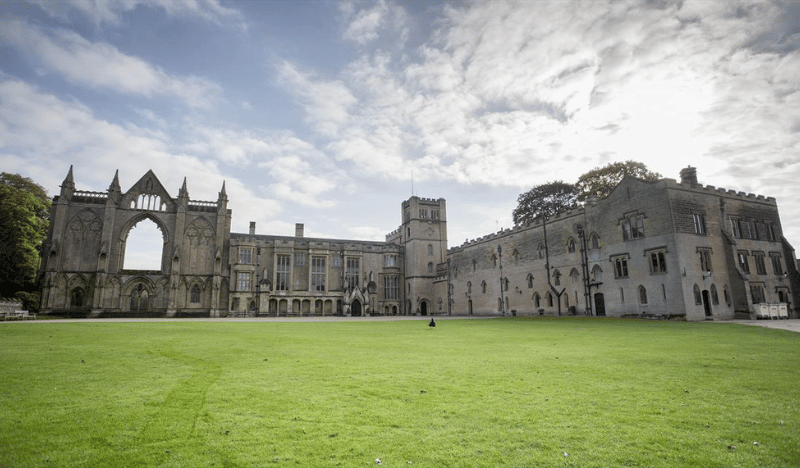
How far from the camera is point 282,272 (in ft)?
189

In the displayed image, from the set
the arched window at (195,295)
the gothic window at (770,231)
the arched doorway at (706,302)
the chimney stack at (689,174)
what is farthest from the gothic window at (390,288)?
the gothic window at (770,231)

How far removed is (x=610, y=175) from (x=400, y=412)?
156ft

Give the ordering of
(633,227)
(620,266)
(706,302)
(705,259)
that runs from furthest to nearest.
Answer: (620,266)
(633,227)
(705,259)
(706,302)

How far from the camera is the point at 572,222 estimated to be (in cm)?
3856

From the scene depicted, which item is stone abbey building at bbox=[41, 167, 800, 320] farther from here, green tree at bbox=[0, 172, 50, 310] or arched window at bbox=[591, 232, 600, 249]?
green tree at bbox=[0, 172, 50, 310]

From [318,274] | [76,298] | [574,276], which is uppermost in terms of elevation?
[318,274]

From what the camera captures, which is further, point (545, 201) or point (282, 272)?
point (282, 272)

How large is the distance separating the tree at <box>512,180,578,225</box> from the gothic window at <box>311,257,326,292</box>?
28369 millimetres

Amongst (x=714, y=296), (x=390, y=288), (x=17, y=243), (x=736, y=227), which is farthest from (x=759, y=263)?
(x=17, y=243)

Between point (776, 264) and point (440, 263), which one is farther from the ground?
point (440, 263)

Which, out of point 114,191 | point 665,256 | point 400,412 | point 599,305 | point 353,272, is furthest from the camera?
point 353,272

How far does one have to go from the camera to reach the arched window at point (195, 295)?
50625 mm

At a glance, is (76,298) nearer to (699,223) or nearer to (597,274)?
(597,274)

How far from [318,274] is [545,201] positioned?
33.1m
